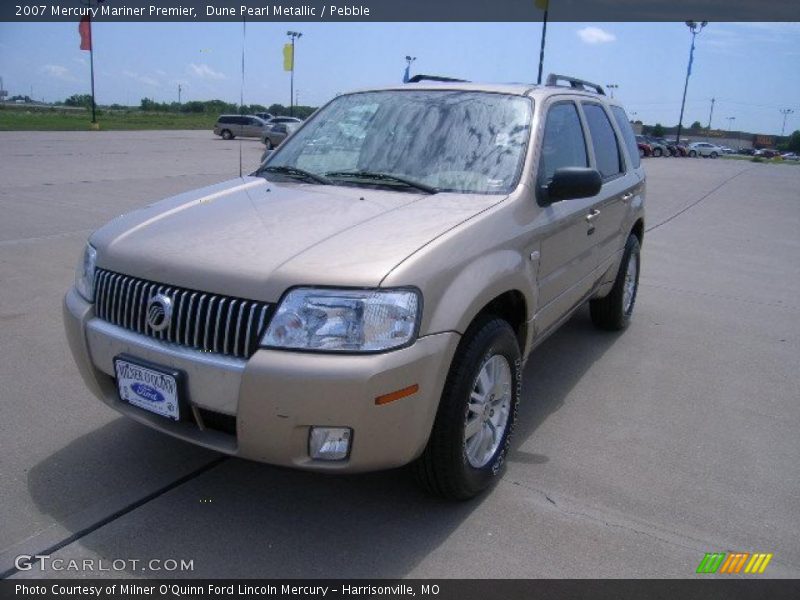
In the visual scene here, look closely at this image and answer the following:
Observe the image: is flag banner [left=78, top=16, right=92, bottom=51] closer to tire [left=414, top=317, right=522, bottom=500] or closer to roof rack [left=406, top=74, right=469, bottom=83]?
roof rack [left=406, top=74, right=469, bottom=83]

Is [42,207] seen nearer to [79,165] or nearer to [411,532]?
[79,165]

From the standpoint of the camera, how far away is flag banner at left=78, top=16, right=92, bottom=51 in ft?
121

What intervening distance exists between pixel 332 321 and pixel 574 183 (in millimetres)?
1562

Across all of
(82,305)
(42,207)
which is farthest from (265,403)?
(42,207)

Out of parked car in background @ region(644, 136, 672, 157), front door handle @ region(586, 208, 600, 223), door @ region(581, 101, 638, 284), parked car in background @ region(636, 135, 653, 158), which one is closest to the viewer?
front door handle @ region(586, 208, 600, 223)

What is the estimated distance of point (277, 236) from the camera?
274 centimetres

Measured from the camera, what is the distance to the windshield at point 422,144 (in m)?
3.45

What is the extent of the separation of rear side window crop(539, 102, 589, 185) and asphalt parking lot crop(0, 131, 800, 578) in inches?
55.8

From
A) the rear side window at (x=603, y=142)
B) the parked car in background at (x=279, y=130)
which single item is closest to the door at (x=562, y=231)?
the rear side window at (x=603, y=142)

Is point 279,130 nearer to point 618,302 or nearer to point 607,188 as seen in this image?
point 618,302

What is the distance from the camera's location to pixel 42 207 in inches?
392

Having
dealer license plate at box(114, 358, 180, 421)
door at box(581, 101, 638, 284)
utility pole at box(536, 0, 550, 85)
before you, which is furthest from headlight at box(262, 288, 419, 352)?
utility pole at box(536, 0, 550, 85)

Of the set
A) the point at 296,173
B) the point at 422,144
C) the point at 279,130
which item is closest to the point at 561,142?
the point at 422,144

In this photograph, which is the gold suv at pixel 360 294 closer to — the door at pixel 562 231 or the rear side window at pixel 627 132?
the door at pixel 562 231
